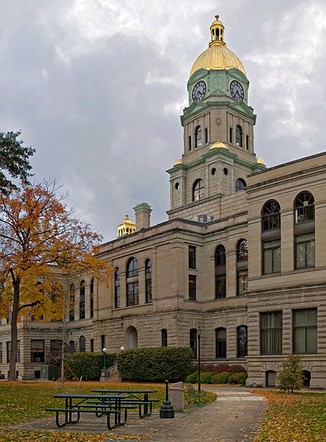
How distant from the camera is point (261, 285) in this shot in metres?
41.4

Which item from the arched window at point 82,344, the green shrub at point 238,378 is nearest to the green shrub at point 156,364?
the green shrub at point 238,378

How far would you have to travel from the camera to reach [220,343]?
56.6m

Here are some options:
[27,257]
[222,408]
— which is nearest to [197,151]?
[27,257]

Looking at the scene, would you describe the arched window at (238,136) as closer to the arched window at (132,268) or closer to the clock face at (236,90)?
the clock face at (236,90)

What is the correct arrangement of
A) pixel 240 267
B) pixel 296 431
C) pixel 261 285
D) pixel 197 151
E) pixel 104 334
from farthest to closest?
pixel 197 151, pixel 104 334, pixel 240 267, pixel 261 285, pixel 296 431

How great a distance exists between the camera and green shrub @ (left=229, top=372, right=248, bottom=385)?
44.6 metres

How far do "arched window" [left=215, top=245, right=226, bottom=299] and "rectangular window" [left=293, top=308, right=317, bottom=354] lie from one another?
1866cm

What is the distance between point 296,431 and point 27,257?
94.1 ft

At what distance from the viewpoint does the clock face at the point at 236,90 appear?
73.0m

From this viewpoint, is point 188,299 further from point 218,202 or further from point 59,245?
point 59,245

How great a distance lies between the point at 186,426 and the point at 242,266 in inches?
1497

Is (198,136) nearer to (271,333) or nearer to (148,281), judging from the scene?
(148,281)

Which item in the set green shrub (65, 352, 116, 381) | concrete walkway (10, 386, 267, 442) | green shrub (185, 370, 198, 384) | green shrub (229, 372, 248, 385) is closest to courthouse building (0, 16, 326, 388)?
green shrub (229, 372, 248, 385)

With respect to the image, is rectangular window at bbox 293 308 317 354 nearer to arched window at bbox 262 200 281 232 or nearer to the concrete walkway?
arched window at bbox 262 200 281 232
